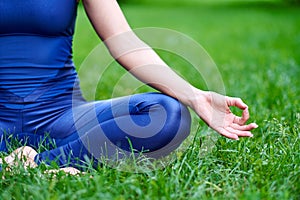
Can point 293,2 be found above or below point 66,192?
below

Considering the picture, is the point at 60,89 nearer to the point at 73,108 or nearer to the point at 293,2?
the point at 73,108

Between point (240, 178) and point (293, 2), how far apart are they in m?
15.0

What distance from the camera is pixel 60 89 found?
2.36 metres

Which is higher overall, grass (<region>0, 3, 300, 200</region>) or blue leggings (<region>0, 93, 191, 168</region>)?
blue leggings (<region>0, 93, 191, 168</region>)

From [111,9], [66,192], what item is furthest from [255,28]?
[66,192]

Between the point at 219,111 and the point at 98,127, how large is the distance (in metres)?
0.49

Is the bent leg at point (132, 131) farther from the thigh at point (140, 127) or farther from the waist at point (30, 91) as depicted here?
the waist at point (30, 91)

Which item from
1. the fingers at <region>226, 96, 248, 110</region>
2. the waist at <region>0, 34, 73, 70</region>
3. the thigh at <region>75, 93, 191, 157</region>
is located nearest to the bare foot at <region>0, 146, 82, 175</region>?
the thigh at <region>75, 93, 191, 157</region>

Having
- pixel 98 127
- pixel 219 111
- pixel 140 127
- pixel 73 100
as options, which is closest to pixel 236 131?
pixel 219 111

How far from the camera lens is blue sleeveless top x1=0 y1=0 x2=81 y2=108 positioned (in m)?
2.21

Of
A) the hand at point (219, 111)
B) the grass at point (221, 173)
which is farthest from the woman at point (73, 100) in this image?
the grass at point (221, 173)

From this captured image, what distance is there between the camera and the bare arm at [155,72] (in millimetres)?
2084

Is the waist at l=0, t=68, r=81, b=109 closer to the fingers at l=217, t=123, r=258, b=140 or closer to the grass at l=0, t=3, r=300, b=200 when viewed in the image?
the grass at l=0, t=3, r=300, b=200

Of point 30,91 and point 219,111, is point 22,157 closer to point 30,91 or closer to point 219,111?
point 30,91
